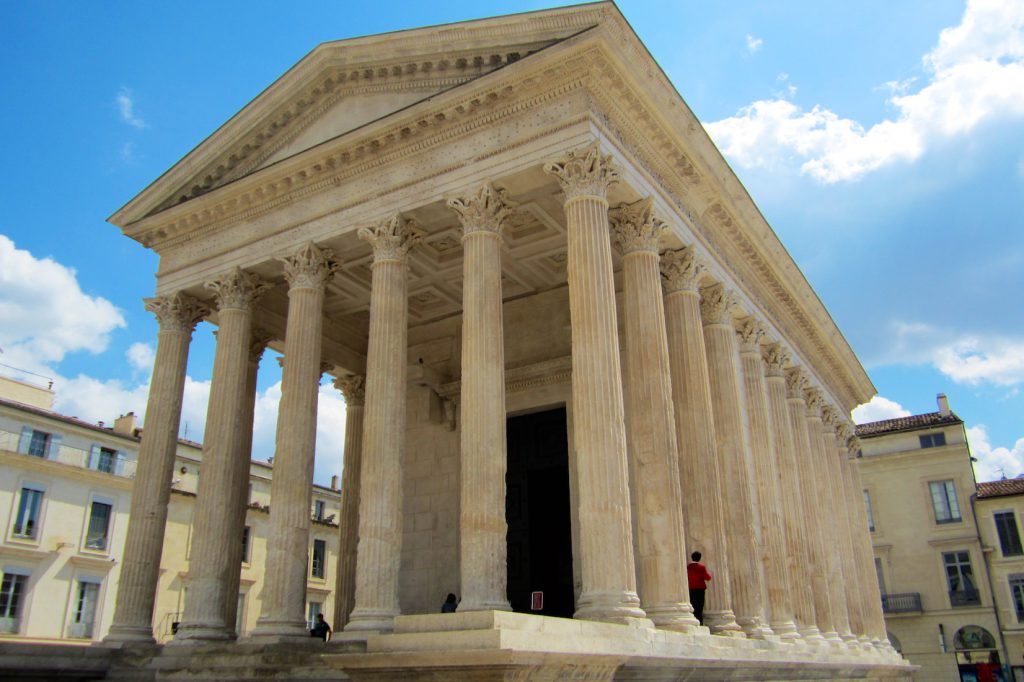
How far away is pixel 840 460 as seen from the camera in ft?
86.0

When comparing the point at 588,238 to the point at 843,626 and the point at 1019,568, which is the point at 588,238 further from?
the point at 1019,568

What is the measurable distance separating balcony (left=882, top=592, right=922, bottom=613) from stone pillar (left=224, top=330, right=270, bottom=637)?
2831 centimetres

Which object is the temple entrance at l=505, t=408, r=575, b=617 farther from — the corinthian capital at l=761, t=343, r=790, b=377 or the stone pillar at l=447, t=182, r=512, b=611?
the stone pillar at l=447, t=182, r=512, b=611

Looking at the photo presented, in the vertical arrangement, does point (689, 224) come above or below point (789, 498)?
above

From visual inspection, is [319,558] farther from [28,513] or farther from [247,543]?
[28,513]

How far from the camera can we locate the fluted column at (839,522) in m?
21.0

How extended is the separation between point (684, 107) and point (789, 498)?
896 cm

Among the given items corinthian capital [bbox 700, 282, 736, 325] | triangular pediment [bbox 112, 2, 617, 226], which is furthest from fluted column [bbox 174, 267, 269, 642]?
corinthian capital [bbox 700, 282, 736, 325]

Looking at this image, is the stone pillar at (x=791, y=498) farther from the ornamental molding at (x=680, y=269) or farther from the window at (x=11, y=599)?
the window at (x=11, y=599)

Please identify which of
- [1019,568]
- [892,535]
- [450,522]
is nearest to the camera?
[450,522]

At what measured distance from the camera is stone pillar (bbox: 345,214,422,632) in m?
13.2

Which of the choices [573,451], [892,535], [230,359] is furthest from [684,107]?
[892,535]

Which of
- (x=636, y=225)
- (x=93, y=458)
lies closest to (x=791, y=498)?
(x=636, y=225)

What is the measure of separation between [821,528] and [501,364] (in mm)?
11883
